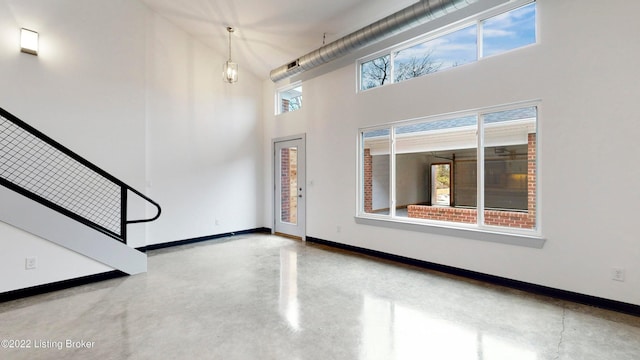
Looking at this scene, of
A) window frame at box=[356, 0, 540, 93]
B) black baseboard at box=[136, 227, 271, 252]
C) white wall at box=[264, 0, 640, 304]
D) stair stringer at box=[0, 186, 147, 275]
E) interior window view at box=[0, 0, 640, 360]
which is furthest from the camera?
black baseboard at box=[136, 227, 271, 252]

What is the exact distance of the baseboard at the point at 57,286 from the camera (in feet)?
10.7

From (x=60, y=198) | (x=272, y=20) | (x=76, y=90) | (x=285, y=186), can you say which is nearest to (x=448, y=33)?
(x=272, y=20)

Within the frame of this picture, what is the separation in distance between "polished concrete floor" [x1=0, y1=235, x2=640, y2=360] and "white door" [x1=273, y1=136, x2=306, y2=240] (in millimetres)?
2274

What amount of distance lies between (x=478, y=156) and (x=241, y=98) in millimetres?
4993

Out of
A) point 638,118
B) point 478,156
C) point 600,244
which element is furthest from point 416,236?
point 638,118

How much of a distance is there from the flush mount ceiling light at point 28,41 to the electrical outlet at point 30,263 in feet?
9.02

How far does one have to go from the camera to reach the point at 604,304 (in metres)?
2.99

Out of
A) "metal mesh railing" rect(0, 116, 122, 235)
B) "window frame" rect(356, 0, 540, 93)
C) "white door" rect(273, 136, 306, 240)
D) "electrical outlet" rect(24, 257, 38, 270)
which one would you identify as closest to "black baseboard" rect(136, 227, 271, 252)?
"white door" rect(273, 136, 306, 240)

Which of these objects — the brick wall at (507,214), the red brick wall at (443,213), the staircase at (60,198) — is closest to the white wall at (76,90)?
the staircase at (60,198)

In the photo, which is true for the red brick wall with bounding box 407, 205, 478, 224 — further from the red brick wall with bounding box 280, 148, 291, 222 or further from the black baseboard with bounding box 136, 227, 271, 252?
the black baseboard with bounding box 136, 227, 271, 252

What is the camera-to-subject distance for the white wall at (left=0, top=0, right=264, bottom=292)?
151 inches

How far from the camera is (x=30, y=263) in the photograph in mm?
3375

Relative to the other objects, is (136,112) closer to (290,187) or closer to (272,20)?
(272,20)

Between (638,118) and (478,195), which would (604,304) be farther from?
(638,118)
